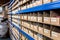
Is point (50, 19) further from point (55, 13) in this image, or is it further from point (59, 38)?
point (59, 38)

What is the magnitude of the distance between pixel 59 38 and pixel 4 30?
25.5 feet

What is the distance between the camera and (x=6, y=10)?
11031 millimetres

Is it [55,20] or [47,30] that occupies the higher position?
[55,20]

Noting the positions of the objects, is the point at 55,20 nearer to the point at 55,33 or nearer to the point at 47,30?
the point at 55,33

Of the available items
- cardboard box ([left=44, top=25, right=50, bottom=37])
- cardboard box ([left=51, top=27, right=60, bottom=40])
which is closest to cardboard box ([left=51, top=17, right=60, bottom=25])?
cardboard box ([left=51, top=27, right=60, bottom=40])

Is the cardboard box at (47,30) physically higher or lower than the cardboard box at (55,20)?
lower

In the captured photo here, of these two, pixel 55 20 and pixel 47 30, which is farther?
pixel 47 30

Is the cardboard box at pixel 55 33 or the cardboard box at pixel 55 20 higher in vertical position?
the cardboard box at pixel 55 20

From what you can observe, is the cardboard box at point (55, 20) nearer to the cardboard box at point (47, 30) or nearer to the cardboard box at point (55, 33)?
the cardboard box at point (55, 33)

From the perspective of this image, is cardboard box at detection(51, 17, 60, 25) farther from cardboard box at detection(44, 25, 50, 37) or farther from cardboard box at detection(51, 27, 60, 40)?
cardboard box at detection(44, 25, 50, 37)

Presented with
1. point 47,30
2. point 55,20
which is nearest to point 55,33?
point 55,20

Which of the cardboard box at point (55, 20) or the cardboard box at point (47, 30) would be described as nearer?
the cardboard box at point (55, 20)

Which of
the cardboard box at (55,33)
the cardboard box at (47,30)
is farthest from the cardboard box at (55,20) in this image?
the cardboard box at (47,30)

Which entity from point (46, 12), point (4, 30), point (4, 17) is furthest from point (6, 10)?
point (46, 12)
